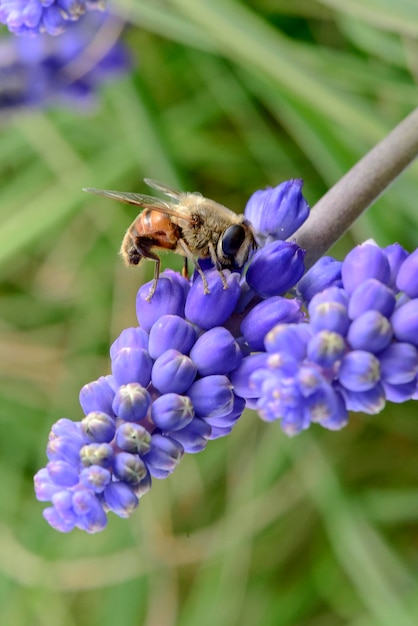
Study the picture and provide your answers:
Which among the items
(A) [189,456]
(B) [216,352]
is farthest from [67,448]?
(A) [189,456]

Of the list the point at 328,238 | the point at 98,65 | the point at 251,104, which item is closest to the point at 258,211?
the point at 328,238

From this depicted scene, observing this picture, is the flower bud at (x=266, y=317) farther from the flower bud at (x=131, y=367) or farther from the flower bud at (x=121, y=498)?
the flower bud at (x=121, y=498)

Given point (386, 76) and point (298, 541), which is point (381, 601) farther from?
point (386, 76)

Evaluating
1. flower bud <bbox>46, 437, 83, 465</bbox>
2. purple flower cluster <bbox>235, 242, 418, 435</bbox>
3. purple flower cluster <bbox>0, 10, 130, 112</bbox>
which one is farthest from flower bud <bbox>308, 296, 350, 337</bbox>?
purple flower cluster <bbox>0, 10, 130, 112</bbox>

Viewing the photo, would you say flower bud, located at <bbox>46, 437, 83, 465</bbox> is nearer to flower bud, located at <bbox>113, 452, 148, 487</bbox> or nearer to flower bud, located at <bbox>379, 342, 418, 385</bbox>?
flower bud, located at <bbox>113, 452, 148, 487</bbox>

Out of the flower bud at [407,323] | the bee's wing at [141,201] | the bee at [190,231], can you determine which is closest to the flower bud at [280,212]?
the bee at [190,231]
